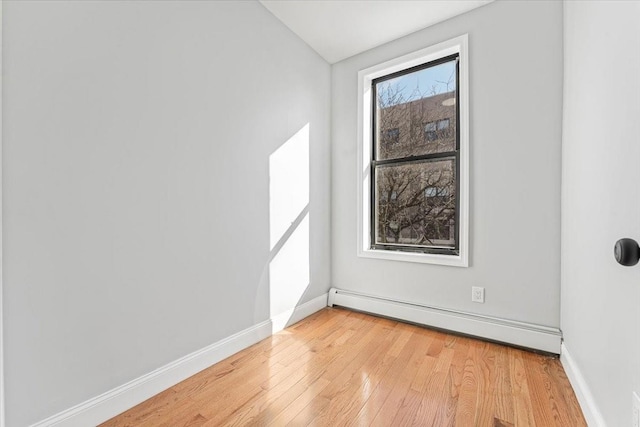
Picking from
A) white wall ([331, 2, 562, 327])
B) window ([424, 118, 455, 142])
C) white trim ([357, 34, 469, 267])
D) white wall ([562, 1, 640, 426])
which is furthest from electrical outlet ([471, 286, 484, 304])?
window ([424, 118, 455, 142])

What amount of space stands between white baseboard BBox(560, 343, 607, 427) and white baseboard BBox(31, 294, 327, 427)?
1.79 m

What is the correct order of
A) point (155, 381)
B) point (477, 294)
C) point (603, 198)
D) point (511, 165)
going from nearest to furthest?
point (603, 198) < point (155, 381) < point (511, 165) < point (477, 294)

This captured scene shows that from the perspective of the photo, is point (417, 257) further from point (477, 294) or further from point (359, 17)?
point (359, 17)

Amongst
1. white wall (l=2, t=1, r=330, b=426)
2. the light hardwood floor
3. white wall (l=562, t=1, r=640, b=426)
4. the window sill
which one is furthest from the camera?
the window sill

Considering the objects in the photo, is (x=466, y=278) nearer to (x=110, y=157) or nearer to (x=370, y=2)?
(x=370, y=2)

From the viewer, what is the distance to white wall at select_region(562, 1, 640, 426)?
→ 3.03 ft

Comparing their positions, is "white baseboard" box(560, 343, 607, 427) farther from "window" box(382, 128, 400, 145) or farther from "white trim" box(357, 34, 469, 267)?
"window" box(382, 128, 400, 145)

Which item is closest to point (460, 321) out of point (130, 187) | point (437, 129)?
point (437, 129)

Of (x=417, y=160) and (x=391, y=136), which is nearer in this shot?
(x=417, y=160)

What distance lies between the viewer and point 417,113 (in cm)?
253

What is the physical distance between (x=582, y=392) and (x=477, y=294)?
833 mm

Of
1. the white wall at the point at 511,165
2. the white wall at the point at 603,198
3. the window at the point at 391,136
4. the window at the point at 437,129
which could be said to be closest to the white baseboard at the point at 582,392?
the white wall at the point at 603,198

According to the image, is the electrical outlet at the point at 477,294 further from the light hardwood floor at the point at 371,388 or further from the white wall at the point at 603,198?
the white wall at the point at 603,198

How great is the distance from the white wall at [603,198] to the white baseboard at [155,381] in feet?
5.94
